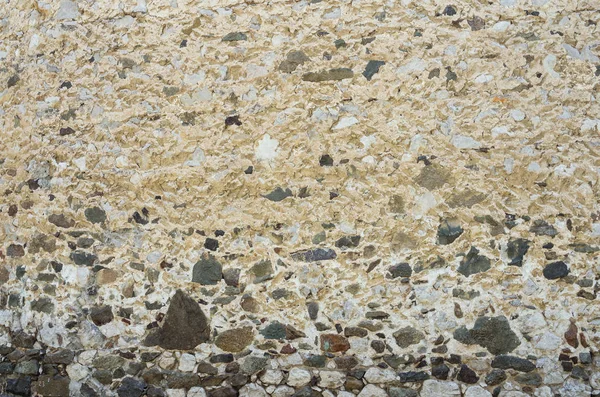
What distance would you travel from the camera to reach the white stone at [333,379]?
14.3 feet

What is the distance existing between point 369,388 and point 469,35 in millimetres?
2335

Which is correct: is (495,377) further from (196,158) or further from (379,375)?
(196,158)

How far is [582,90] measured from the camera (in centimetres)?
434

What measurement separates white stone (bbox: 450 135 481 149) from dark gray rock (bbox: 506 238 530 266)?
649 mm

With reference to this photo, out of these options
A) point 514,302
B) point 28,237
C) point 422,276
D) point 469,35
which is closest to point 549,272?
point 514,302

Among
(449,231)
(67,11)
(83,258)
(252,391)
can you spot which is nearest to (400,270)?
(449,231)

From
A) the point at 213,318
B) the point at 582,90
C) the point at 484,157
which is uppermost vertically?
the point at 582,90

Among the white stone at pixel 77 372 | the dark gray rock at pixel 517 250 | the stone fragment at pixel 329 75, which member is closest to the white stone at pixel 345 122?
the stone fragment at pixel 329 75

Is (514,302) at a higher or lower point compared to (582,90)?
lower

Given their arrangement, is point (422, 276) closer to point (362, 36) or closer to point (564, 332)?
point (564, 332)

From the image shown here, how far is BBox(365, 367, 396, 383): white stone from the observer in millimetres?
4316

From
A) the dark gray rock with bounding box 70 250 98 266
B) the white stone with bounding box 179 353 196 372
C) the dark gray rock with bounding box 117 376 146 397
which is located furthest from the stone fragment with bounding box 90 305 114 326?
the white stone with bounding box 179 353 196 372

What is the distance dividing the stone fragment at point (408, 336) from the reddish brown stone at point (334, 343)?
326 millimetres

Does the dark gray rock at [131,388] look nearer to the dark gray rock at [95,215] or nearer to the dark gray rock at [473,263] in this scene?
the dark gray rock at [95,215]
